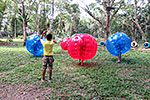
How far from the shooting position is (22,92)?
4.12 meters

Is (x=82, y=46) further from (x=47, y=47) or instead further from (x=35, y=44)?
(x=35, y=44)

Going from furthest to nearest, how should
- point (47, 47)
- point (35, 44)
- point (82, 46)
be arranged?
point (35, 44), point (82, 46), point (47, 47)

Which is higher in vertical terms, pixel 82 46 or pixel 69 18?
pixel 69 18

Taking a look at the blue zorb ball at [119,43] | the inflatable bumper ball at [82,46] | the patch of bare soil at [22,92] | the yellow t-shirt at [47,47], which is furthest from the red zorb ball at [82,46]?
A: the patch of bare soil at [22,92]

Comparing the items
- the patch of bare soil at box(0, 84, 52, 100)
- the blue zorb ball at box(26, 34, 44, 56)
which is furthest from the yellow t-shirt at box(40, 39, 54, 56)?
the blue zorb ball at box(26, 34, 44, 56)

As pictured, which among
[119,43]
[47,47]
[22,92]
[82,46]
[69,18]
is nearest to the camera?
[22,92]

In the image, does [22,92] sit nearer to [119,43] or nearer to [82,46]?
[82,46]

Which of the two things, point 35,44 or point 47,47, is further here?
point 35,44

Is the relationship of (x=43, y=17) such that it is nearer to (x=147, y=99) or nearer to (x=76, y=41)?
(x=76, y=41)

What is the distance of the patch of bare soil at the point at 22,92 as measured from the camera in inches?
150

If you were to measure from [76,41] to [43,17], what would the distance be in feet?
125

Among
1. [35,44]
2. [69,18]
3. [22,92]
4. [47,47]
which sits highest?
[69,18]

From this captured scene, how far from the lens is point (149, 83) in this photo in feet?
16.3

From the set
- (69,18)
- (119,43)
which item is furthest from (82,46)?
(69,18)
